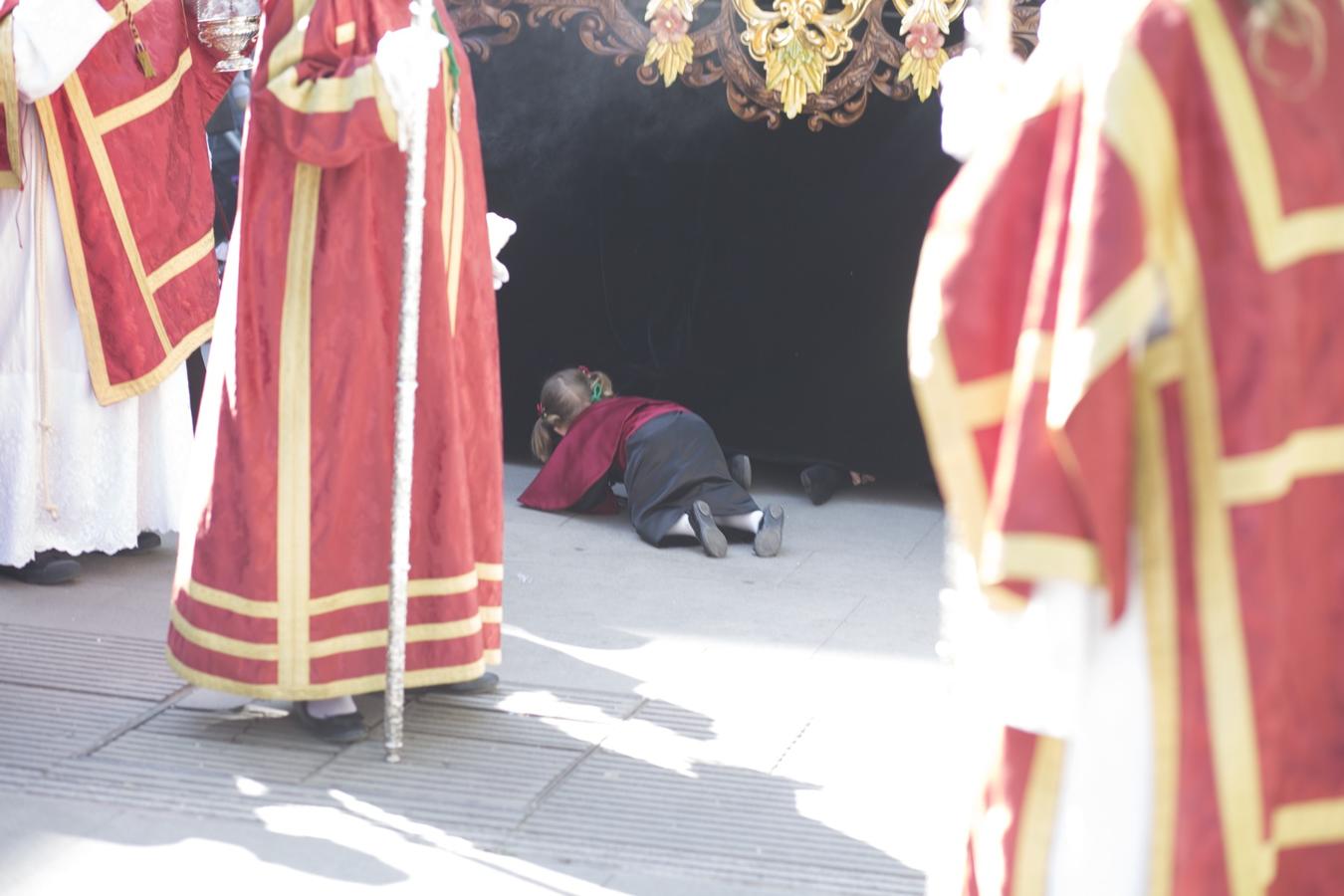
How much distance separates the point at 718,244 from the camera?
5785 mm

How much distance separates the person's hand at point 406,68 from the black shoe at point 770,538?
2.26 meters

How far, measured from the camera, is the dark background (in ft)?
18.4

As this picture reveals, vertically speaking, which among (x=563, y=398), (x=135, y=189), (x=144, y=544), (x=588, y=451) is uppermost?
(x=135, y=189)

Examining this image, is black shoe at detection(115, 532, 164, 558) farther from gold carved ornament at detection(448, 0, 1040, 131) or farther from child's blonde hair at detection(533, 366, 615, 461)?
gold carved ornament at detection(448, 0, 1040, 131)

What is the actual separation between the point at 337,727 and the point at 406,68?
1.31 metres

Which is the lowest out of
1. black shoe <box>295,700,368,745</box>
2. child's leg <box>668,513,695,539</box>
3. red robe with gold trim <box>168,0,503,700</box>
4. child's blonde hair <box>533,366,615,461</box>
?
child's leg <box>668,513,695,539</box>

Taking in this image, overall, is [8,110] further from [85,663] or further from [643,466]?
[643,466]

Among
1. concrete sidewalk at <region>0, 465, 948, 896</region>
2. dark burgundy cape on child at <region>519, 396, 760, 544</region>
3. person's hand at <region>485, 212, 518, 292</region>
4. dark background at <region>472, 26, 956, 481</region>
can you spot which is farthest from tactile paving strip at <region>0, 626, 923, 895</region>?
dark background at <region>472, 26, 956, 481</region>

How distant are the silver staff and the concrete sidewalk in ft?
0.71

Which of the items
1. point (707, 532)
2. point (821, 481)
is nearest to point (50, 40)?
point (707, 532)

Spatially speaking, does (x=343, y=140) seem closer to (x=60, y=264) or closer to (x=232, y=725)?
(x=232, y=725)

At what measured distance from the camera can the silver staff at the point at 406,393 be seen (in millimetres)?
3125

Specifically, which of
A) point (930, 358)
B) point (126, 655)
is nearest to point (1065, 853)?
point (930, 358)

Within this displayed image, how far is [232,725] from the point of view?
3.55m
